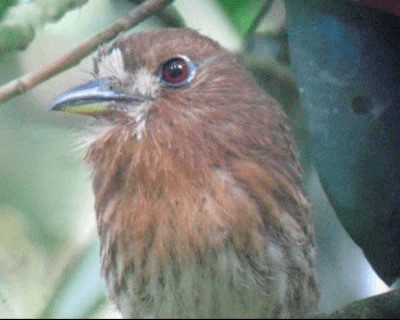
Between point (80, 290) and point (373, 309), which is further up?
point (80, 290)

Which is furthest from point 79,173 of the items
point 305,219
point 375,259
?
point 375,259

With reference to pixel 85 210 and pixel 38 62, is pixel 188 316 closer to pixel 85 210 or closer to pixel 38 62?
pixel 85 210

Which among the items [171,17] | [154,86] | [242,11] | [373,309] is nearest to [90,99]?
[154,86]

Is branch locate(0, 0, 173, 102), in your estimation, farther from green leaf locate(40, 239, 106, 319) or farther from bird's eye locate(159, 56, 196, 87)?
green leaf locate(40, 239, 106, 319)

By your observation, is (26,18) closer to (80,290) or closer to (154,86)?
(154,86)

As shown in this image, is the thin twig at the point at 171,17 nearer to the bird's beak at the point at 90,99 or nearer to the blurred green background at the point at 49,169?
the blurred green background at the point at 49,169

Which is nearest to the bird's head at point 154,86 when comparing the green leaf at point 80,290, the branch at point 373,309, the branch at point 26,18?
the branch at point 26,18
